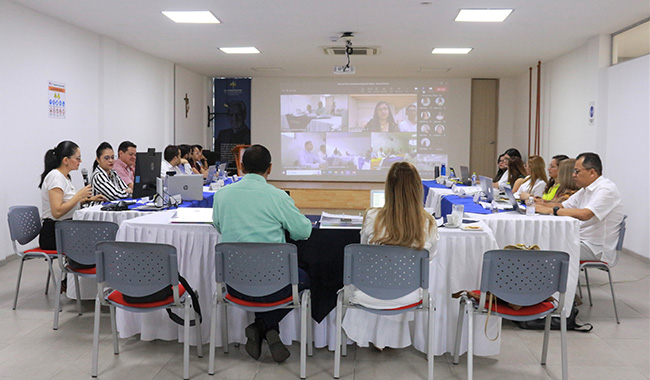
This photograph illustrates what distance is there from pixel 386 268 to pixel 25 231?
3015mm

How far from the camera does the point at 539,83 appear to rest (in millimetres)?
10492

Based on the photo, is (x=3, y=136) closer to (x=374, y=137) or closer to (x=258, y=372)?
(x=258, y=372)

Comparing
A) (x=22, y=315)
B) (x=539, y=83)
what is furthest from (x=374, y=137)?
(x=22, y=315)

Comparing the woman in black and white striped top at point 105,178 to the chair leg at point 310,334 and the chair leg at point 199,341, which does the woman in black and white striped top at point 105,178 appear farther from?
the chair leg at point 310,334

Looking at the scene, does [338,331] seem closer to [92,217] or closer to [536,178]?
[92,217]

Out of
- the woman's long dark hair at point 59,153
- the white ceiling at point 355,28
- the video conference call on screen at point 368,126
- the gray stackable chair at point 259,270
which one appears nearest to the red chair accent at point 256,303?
the gray stackable chair at point 259,270

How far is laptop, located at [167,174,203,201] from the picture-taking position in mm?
5086

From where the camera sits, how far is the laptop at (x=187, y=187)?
5.09 m

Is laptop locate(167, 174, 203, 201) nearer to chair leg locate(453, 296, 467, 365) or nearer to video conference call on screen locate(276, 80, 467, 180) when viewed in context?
chair leg locate(453, 296, 467, 365)

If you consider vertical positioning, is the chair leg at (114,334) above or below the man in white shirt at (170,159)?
below

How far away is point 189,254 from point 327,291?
2.96ft

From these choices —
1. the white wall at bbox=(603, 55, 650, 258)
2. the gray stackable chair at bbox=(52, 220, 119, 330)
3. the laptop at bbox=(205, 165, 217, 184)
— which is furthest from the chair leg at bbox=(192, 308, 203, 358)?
the white wall at bbox=(603, 55, 650, 258)

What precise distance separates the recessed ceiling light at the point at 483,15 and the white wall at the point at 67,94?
4.84 m

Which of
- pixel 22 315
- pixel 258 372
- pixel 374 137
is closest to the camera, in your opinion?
→ pixel 258 372
